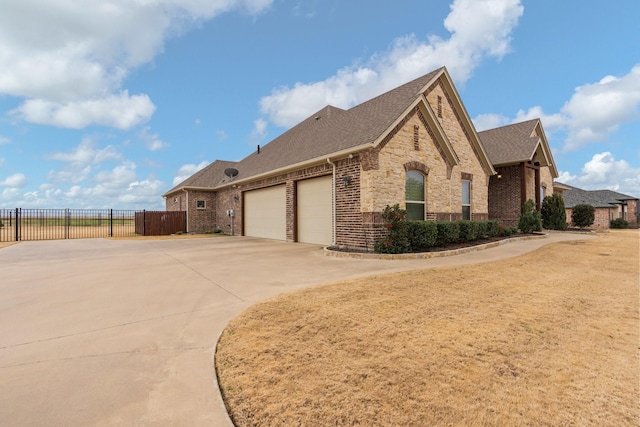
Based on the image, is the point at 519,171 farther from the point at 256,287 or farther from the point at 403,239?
the point at 256,287

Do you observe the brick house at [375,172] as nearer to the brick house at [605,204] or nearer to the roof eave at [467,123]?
the roof eave at [467,123]

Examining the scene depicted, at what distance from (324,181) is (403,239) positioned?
4.41 m

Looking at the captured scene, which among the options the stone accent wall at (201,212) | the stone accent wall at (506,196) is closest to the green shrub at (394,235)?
the stone accent wall at (506,196)

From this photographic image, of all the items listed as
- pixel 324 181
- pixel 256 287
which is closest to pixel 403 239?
pixel 324 181

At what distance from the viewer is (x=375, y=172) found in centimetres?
993

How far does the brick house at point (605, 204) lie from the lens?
31859mm

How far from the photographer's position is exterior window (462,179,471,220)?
47.0 ft

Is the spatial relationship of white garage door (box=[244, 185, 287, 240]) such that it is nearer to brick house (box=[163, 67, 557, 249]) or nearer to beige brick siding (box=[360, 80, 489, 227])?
brick house (box=[163, 67, 557, 249])

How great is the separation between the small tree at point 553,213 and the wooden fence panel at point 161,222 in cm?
2476

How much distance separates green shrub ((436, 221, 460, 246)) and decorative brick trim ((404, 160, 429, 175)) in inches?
91.5

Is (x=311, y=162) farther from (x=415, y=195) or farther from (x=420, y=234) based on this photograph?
(x=420, y=234)

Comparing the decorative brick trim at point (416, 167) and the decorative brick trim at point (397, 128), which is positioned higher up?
the decorative brick trim at point (397, 128)

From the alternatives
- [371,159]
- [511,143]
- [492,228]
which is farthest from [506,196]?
[371,159]

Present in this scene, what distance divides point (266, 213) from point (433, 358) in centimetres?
1433
